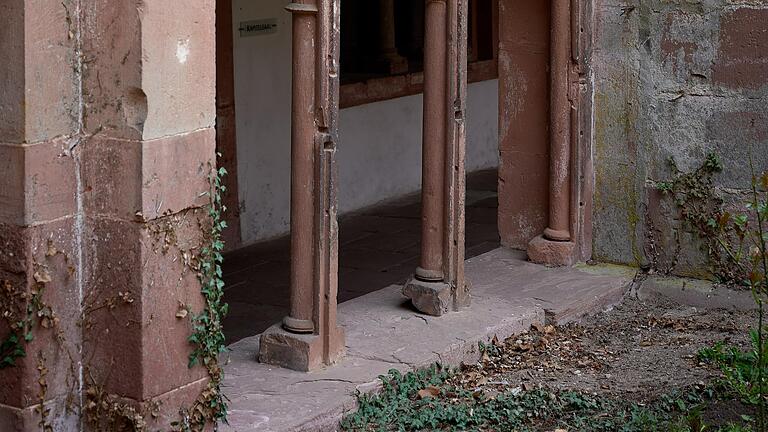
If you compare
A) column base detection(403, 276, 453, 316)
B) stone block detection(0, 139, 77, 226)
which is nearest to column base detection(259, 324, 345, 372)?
column base detection(403, 276, 453, 316)

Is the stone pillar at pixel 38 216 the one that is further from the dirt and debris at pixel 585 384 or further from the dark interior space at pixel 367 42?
the dark interior space at pixel 367 42

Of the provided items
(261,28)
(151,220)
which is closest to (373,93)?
(261,28)

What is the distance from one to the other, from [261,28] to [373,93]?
5.38 feet

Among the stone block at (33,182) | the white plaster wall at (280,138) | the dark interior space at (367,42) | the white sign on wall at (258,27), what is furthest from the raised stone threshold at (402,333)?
the dark interior space at (367,42)

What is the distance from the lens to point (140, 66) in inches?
171

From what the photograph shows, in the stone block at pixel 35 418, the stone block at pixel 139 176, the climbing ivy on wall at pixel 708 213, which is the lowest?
the stone block at pixel 35 418

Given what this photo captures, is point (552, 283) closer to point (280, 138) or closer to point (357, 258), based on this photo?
point (357, 258)

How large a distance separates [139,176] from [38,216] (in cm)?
37

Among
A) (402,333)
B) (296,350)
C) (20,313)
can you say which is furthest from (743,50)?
(20,313)

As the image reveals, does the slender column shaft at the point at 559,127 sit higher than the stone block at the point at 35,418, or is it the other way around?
the slender column shaft at the point at 559,127

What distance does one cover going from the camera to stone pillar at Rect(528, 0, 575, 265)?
752 cm

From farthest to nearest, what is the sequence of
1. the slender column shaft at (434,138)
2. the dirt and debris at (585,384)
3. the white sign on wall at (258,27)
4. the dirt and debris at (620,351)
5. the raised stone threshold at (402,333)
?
the white sign on wall at (258,27)
the slender column shaft at (434,138)
the dirt and debris at (620,351)
the dirt and debris at (585,384)
the raised stone threshold at (402,333)

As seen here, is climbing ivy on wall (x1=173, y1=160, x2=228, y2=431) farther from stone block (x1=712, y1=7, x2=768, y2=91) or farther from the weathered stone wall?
stone block (x1=712, y1=7, x2=768, y2=91)

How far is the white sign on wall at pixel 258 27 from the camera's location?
9.23 meters
